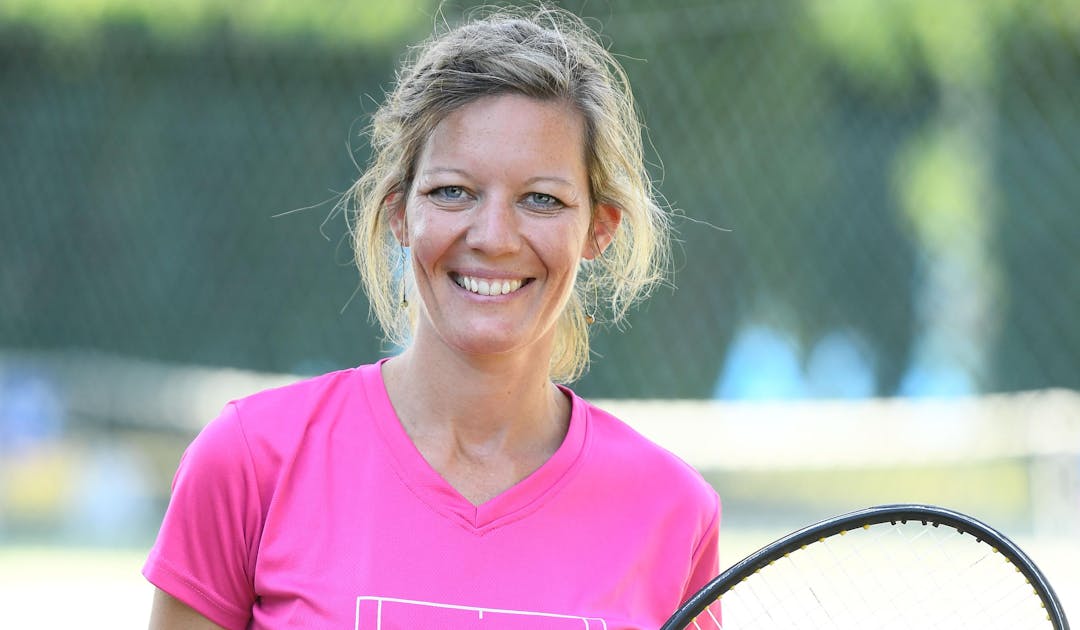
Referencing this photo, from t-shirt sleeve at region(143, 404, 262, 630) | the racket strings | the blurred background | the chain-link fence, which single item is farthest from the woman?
the blurred background

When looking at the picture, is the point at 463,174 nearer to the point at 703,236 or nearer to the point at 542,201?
the point at 542,201

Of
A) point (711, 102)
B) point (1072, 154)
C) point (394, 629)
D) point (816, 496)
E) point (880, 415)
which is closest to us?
point (394, 629)

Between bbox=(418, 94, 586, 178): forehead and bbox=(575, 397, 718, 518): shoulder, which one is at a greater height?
bbox=(418, 94, 586, 178): forehead

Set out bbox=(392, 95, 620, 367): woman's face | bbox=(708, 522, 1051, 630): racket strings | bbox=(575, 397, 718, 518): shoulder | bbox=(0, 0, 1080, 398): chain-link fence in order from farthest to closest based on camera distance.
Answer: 1. bbox=(0, 0, 1080, 398): chain-link fence
2. bbox=(708, 522, 1051, 630): racket strings
3. bbox=(575, 397, 718, 518): shoulder
4. bbox=(392, 95, 620, 367): woman's face

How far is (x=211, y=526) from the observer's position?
1.70m

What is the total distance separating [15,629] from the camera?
17.0 feet

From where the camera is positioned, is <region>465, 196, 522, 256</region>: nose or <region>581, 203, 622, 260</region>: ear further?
<region>581, 203, 622, 260</region>: ear

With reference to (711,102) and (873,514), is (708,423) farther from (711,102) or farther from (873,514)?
(873,514)

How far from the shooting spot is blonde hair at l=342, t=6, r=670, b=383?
1844mm

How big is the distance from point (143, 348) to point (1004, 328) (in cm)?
317

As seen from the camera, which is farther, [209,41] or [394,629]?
[209,41]

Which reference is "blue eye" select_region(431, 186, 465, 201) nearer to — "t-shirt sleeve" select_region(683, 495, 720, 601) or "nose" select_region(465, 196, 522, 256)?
"nose" select_region(465, 196, 522, 256)

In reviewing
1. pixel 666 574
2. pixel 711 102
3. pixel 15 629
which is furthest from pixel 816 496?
pixel 666 574

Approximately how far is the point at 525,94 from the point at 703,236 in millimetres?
3453
